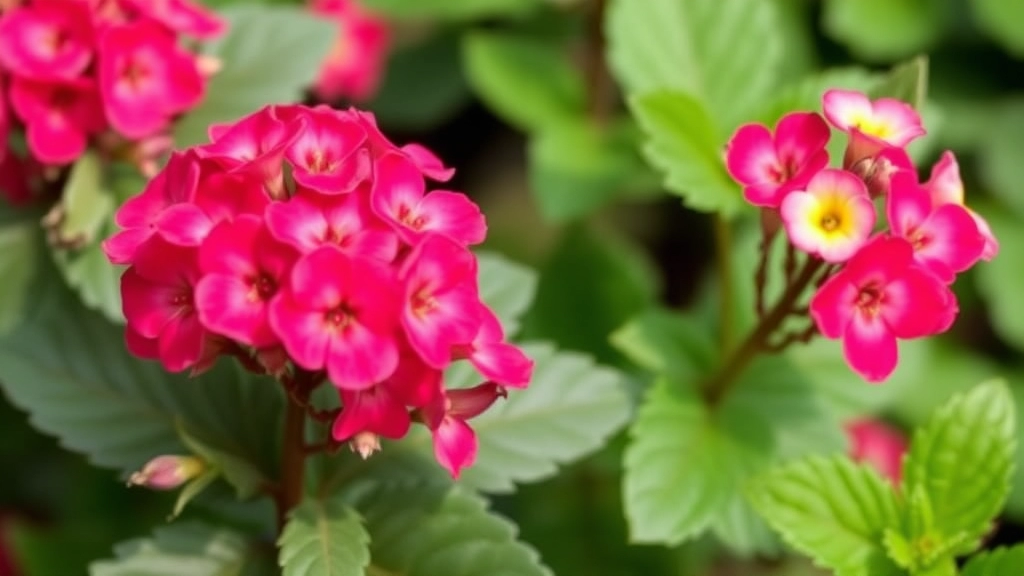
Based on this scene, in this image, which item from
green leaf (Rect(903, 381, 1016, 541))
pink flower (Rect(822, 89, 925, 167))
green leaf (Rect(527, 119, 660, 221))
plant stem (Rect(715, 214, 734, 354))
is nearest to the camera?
pink flower (Rect(822, 89, 925, 167))

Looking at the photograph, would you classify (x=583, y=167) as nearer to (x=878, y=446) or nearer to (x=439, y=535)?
(x=878, y=446)

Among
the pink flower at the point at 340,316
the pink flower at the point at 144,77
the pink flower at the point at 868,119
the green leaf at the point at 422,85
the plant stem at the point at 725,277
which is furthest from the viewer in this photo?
the green leaf at the point at 422,85

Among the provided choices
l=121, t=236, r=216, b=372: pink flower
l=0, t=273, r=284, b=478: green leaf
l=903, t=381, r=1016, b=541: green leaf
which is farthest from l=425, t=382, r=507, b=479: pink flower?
l=903, t=381, r=1016, b=541: green leaf

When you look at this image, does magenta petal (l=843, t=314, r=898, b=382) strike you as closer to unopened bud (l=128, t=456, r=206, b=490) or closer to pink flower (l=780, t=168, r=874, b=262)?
pink flower (l=780, t=168, r=874, b=262)

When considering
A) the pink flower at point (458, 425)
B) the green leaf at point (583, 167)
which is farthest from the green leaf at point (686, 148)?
the pink flower at point (458, 425)

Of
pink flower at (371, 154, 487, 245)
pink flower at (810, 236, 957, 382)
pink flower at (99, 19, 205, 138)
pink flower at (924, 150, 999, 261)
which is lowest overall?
pink flower at (99, 19, 205, 138)

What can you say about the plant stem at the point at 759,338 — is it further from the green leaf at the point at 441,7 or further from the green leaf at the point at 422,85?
the green leaf at the point at 422,85

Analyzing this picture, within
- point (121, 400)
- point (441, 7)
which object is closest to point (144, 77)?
point (121, 400)

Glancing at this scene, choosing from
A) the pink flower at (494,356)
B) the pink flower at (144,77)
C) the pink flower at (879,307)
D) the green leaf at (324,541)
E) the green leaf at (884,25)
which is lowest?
the green leaf at (324,541)
